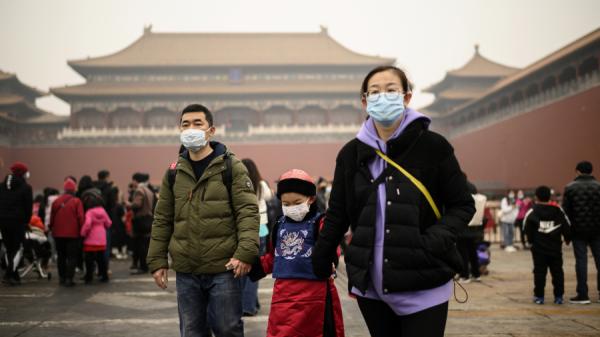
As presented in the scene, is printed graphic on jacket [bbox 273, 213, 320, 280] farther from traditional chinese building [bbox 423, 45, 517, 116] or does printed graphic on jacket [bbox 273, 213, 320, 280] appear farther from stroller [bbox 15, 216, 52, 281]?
traditional chinese building [bbox 423, 45, 517, 116]

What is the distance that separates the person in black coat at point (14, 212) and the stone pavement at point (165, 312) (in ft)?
1.37

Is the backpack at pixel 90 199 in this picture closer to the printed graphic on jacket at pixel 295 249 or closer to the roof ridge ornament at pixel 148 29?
the printed graphic on jacket at pixel 295 249

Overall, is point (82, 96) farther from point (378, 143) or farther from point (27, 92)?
point (378, 143)

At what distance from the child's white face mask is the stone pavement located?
1529 mm

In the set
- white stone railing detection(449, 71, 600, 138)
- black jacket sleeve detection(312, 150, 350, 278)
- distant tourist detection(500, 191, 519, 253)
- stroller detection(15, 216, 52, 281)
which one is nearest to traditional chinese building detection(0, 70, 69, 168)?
stroller detection(15, 216, 52, 281)

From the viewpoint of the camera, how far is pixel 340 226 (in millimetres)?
2145

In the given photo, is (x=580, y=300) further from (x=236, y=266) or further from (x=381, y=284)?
(x=381, y=284)

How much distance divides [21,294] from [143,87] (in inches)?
1003

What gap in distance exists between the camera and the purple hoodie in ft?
6.23

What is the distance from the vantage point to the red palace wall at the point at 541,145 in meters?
17.0

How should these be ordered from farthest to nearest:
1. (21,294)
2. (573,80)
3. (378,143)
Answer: (573,80) → (21,294) → (378,143)

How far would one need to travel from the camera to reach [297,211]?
2887 mm

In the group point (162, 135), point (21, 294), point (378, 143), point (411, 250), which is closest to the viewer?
point (411, 250)

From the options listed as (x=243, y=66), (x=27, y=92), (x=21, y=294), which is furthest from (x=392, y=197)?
(x=27, y=92)
